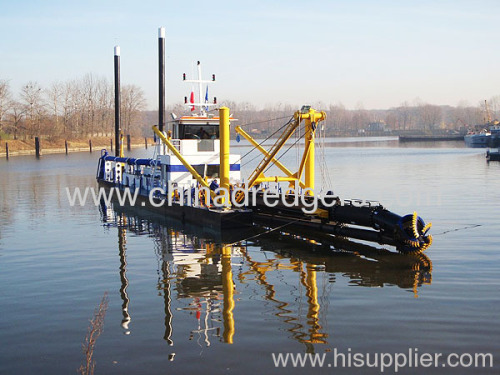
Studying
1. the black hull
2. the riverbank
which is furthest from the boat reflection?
the riverbank

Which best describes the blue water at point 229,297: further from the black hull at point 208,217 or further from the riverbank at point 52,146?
the riverbank at point 52,146

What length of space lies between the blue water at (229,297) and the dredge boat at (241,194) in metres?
0.87

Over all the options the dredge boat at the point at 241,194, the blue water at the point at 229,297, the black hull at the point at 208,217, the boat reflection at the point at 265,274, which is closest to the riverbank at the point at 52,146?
the dredge boat at the point at 241,194

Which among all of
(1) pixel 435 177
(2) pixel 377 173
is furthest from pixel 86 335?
(2) pixel 377 173

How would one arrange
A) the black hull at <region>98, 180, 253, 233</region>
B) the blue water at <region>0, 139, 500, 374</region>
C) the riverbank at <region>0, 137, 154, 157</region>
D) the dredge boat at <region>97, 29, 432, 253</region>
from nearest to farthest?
the blue water at <region>0, 139, 500, 374</region> → the dredge boat at <region>97, 29, 432, 253</region> → the black hull at <region>98, 180, 253, 233</region> → the riverbank at <region>0, 137, 154, 157</region>

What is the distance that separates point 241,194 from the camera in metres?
25.6

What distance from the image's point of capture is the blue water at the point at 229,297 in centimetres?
1184

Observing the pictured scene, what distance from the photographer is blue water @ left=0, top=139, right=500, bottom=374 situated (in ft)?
38.8

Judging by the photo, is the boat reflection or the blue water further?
the boat reflection

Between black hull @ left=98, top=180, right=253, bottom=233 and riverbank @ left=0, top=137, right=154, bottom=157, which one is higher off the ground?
riverbank @ left=0, top=137, right=154, bottom=157

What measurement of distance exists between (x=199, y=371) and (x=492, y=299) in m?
8.18

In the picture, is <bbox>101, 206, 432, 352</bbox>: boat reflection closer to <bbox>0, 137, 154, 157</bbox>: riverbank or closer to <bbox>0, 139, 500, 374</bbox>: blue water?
<bbox>0, 139, 500, 374</bbox>: blue water

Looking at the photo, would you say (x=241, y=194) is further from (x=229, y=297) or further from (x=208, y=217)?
(x=229, y=297)

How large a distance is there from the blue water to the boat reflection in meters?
0.05
